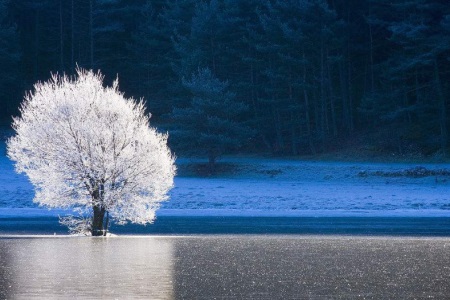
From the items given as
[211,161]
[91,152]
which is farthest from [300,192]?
[91,152]

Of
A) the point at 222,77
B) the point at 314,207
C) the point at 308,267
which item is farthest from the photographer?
the point at 222,77

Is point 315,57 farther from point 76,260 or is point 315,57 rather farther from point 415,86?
point 76,260

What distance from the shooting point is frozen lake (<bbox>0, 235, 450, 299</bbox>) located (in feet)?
61.1

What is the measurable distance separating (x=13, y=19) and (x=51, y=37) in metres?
4.33

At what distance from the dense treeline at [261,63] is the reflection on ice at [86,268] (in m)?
33.6

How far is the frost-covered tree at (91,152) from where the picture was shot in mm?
34719

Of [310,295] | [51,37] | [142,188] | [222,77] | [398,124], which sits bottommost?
[310,295]

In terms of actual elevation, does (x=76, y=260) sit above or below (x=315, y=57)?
below

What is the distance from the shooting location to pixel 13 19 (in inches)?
3354

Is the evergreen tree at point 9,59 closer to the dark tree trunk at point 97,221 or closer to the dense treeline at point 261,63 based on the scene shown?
the dense treeline at point 261,63

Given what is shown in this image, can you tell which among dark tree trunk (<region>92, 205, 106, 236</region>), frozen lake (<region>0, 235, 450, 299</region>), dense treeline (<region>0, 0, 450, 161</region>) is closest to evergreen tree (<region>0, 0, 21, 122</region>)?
dense treeline (<region>0, 0, 450, 161</region>)

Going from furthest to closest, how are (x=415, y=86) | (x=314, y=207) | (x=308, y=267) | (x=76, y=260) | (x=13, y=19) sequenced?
(x=13, y=19) → (x=415, y=86) → (x=314, y=207) → (x=76, y=260) → (x=308, y=267)

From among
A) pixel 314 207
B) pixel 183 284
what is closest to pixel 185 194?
pixel 314 207

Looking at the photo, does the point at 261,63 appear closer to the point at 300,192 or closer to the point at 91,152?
the point at 300,192
